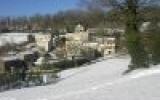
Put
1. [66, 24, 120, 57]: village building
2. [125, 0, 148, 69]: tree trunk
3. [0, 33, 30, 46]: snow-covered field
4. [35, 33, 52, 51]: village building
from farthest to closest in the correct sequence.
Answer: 1. [0, 33, 30, 46]: snow-covered field
2. [35, 33, 52, 51]: village building
3. [66, 24, 120, 57]: village building
4. [125, 0, 148, 69]: tree trunk

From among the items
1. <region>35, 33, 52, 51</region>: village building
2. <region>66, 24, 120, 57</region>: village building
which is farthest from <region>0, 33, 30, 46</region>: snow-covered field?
<region>66, 24, 120, 57</region>: village building

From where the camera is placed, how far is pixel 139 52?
17.3 m

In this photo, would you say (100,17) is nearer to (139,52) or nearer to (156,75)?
(139,52)

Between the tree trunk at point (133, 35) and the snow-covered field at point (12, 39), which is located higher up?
the tree trunk at point (133, 35)

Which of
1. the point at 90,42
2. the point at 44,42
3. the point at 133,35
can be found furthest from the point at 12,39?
the point at 133,35

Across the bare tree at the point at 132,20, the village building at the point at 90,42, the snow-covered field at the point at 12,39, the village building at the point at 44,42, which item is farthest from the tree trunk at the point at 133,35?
the snow-covered field at the point at 12,39

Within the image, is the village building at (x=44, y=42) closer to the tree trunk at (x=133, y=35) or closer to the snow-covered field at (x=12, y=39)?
the snow-covered field at (x=12, y=39)

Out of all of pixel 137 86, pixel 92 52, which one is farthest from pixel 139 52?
→ pixel 92 52

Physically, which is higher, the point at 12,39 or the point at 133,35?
the point at 133,35

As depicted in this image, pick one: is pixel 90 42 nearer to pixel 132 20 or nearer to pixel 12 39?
pixel 12 39

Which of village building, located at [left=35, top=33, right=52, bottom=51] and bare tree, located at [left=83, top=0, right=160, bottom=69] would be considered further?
village building, located at [left=35, top=33, right=52, bottom=51]

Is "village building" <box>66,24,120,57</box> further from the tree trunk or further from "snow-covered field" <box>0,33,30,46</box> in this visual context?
the tree trunk

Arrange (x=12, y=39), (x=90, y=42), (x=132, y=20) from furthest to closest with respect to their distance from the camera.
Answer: (x=12, y=39)
(x=90, y=42)
(x=132, y=20)

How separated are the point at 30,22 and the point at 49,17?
222 inches
